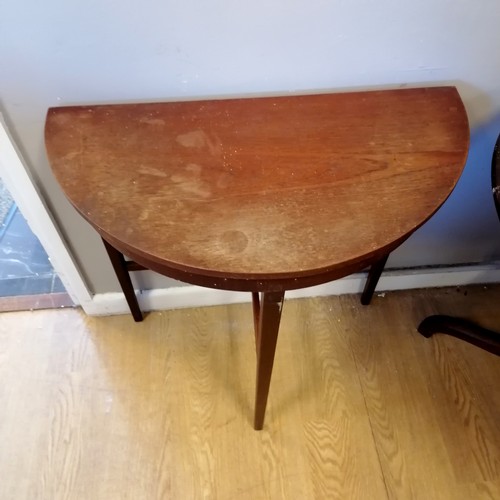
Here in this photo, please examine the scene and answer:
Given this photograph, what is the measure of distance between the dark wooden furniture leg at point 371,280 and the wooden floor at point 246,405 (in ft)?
0.12

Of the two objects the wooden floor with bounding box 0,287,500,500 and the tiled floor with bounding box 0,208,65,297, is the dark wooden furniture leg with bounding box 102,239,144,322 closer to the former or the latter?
the wooden floor with bounding box 0,287,500,500

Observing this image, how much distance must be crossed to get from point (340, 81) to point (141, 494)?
0.97 metres

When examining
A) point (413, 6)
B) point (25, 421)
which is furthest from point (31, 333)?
point (413, 6)

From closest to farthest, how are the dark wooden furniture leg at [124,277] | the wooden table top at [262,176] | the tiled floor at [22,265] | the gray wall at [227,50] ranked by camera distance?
the wooden table top at [262,176]
the gray wall at [227,50]
the dark wooden furniture leg at [124,277]
the tiled floor at [22,265]

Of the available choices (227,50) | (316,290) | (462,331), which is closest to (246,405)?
(316,290)

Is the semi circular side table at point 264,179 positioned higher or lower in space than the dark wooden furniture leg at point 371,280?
higher

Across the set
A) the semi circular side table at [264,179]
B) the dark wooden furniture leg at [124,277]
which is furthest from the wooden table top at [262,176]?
the dark wooden furniture leg at [124,277]

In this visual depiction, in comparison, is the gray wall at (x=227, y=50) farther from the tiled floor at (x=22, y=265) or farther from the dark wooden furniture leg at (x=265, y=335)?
Result: the tiled floor at (x=22, y=265)

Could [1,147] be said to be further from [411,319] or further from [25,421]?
[411,319]

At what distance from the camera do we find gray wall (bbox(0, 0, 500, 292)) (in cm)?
75

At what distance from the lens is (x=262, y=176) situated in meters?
0.73

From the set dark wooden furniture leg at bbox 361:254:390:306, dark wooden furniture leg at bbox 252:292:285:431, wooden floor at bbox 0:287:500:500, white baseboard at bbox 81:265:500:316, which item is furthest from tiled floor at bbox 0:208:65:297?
dark wooden furniture leg at bbox 361:254:390:306

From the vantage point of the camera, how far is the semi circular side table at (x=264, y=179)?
65 centimetres

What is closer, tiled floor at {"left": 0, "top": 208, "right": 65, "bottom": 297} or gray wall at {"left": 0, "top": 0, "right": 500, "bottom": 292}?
gray wall at {"left": 0, "top": 0, "right": 500, "bottom": 292}
